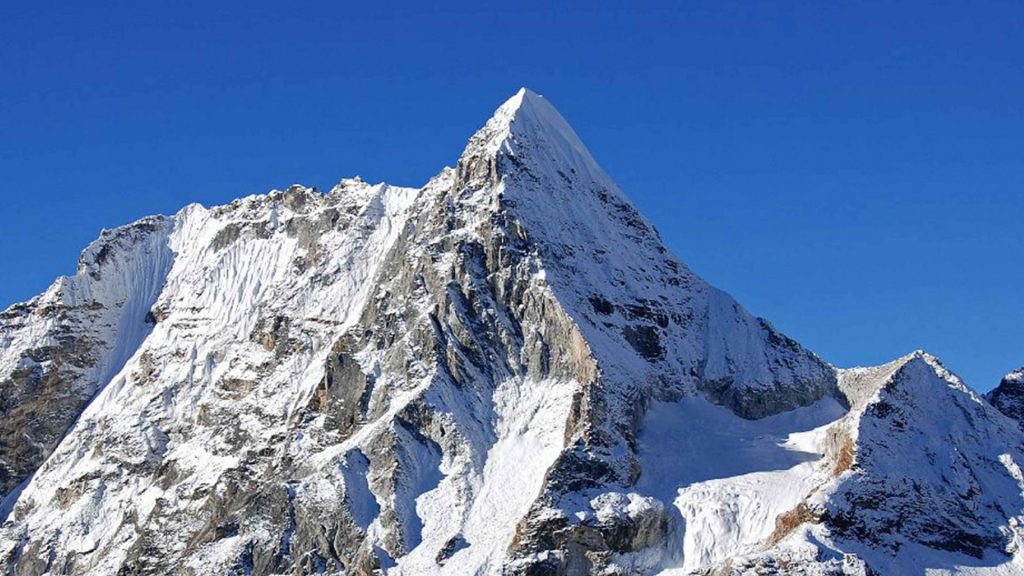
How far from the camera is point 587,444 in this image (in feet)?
572

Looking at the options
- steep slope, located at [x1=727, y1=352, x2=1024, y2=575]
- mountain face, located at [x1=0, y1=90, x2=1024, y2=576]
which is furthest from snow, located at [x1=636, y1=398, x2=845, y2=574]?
steep slope, located at [x1=727, y1=352, x2=1024, y2=575]

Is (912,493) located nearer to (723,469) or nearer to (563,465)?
(723,469)

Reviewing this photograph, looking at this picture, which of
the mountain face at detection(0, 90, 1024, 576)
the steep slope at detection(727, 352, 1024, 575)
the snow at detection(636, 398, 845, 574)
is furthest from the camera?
the snow at detection(636, 398, 845, 574)

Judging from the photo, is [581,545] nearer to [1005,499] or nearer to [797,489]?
[797,489]

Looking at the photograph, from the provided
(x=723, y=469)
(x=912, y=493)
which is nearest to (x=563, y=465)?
(x=723, y=469)

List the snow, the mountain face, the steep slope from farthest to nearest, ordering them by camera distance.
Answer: the snow → the mountain face → the steep slope

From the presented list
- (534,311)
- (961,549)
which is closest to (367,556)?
(534,311)

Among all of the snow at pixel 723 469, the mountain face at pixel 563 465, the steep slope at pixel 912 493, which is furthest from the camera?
the snow at pixel 723 469

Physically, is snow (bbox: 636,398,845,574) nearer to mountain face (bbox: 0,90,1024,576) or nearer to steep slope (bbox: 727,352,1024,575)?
mountain face (bbox: 0,90,1024,576)

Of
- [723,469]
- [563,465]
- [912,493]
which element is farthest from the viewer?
[723,469]

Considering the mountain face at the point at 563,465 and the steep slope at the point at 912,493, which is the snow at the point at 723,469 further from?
the steep slope at the point at 912,493

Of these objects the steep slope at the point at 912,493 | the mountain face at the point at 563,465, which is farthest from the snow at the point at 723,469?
the steep slope at the point at 912,493

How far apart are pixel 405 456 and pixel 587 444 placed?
2031 cm

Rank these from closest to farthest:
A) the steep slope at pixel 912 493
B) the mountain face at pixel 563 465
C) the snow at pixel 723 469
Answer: the steep slope at pixel 912 493
the mountain face at pixel 563 465
the snow at pixel 723 469
